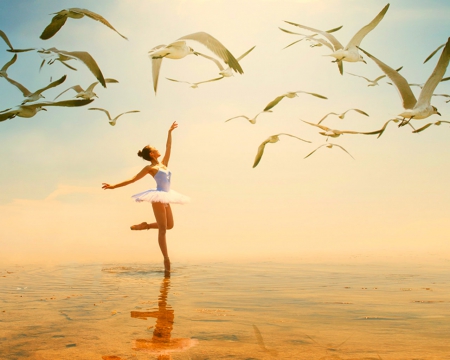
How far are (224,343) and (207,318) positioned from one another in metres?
0.99

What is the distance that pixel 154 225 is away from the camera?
949cm

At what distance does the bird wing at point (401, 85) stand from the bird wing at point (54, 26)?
4.55 metres

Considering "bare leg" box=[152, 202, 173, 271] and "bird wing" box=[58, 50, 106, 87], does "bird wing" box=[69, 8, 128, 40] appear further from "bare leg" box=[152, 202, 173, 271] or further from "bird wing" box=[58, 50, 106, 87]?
"bare leg" box=[152, 202, 173, 271]

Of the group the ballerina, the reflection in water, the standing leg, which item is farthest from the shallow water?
the ballerina

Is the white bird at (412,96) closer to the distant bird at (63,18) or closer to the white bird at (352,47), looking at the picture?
the white bird at (352,47)

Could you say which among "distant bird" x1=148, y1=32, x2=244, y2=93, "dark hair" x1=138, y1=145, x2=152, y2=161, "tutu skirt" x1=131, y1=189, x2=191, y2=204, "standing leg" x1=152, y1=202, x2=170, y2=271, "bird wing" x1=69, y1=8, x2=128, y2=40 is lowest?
"standing leg" x1=152, y1=202, x2=170, y2=271

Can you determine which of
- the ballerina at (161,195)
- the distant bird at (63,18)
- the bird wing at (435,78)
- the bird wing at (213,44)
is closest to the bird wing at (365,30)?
the bird wing at (435,78)

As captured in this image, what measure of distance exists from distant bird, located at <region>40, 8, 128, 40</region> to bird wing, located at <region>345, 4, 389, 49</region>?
13.2 feet

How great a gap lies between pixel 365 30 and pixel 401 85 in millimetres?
1246

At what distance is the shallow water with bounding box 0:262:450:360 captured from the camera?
3.15 m

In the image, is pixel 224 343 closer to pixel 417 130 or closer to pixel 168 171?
pixel 417 130

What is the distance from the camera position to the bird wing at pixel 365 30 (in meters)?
6.65

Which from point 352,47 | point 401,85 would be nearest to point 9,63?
point 352,47

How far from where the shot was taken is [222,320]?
424cm
